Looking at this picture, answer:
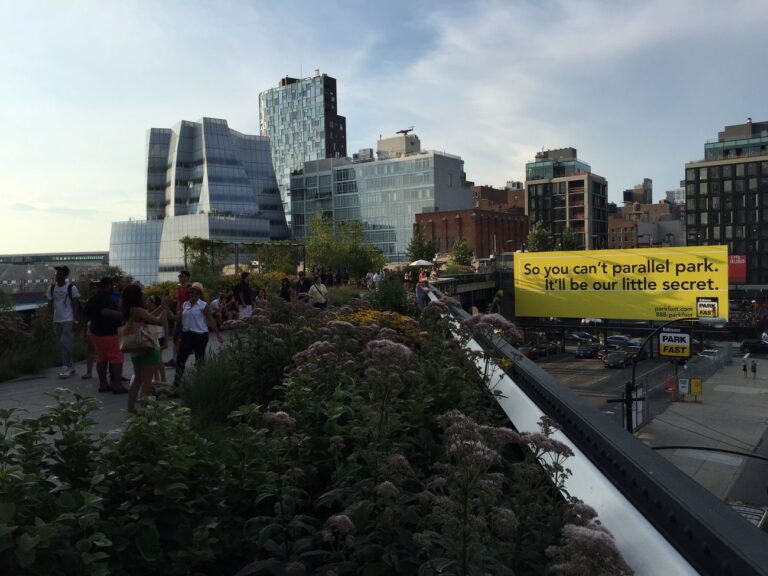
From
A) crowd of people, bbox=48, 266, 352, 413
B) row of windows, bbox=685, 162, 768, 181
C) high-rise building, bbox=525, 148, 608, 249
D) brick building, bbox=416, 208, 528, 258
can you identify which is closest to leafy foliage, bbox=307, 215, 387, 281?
crowd of people, bbox=48, 266, 352, 413

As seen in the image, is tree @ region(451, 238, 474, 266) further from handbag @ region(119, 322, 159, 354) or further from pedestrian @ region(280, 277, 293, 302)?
handbag @ region(119, 322, 159, 354)

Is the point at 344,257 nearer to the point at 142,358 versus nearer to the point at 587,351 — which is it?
the point at 142,358

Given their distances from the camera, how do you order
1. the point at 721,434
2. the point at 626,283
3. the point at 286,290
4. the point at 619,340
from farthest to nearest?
1. the point at 619,340
2. the point at 626,283
3. the point at 721,434
4. the point at 286,290

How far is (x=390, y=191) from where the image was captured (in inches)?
5295

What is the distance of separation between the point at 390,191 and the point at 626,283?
87.0m

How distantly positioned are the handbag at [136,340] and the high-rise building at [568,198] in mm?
139194

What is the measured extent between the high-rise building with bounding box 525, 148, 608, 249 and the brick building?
16351mm

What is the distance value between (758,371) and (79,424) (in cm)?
8156

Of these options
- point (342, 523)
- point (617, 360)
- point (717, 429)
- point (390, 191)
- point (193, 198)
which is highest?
point (390, 191)

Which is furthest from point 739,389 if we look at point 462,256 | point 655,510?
point 655,510

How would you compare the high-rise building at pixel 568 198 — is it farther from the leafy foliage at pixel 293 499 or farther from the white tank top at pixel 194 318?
the leafy foliage at pixel 293 499

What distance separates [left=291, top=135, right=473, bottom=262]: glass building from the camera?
129875mm

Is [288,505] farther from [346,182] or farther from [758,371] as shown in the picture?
[346,182]

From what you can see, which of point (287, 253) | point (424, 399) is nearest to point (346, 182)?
point (287, 253)
